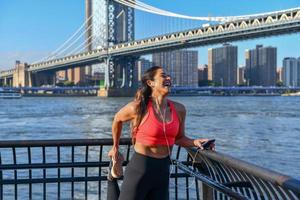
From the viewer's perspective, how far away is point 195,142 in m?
3.70

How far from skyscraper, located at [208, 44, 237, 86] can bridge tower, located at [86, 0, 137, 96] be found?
58208 millimetres

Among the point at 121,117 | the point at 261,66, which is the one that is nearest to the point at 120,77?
the point at 261,66

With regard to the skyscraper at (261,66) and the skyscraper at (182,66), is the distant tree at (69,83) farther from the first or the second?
the skyscraper at (261,66)

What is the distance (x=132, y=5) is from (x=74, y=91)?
40.5 m

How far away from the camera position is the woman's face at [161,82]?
3.49m

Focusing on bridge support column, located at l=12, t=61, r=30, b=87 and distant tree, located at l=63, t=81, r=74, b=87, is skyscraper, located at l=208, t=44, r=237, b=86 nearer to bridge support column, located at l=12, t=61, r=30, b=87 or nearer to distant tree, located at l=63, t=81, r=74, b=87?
distant tree, located at l=63, t=81, r=74, b=87

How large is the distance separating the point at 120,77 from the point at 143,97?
96.2 meters

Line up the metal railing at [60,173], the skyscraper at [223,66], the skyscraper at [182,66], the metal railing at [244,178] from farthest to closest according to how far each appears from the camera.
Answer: the skyscraper at [223,66], the skyscraper at [182,66], the metal railing at [60,173], the metal railing at [244,178]

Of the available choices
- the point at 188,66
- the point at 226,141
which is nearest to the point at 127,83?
the point at 188,66

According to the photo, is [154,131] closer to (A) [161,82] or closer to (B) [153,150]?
(B) [153,150]

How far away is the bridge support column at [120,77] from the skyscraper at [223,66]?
60655 mm

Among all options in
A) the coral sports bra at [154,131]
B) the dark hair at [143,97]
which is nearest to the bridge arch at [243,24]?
the dark hair at [143,97]

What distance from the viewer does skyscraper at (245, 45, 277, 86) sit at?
167m

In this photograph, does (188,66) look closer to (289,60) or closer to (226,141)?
(289,60)
